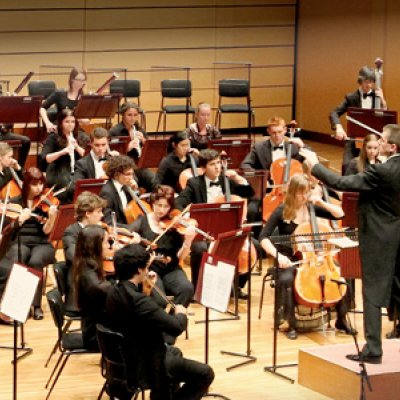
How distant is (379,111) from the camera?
9.64 metres

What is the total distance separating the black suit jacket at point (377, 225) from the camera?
5594 millimetres

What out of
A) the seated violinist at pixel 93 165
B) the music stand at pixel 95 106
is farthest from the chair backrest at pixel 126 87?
the seated violinist at pixel 93 165

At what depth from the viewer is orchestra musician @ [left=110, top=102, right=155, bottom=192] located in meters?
9.50

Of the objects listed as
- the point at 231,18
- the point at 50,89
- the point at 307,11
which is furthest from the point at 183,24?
the point at 50,89

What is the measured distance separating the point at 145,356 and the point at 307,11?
10.3 metres

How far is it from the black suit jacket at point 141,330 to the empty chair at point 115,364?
0.16 feet

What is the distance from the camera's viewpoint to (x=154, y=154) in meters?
9.52

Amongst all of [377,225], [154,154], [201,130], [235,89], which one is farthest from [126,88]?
[377,225]

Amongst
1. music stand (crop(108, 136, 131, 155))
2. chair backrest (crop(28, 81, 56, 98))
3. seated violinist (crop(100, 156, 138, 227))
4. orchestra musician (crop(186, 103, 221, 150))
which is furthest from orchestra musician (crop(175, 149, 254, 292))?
chair backrest (crop(28, 81, 56, 98))

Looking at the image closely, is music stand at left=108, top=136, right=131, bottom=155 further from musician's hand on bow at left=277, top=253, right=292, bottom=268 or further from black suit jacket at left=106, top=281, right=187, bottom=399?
black suit jacket at left=106, top=281, right=187, bottom=399

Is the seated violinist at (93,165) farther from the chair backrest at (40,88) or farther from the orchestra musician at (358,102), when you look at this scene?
the chair backrest at (40,88)

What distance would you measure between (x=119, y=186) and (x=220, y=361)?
6.05 ft

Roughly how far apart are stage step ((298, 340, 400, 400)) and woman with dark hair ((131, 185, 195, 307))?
1.30 meters

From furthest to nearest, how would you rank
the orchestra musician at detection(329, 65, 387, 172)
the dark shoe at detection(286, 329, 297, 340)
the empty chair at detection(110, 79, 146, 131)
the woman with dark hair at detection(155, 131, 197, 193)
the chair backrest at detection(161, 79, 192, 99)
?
the chair backrest at detection(161, 79, 192, 99), the empty chair at detection(110, 79, 146, 131), the orchestra musician at detection(329, 65, 387, 172), the woman with dark hair at detection(155, 131, 197, 193), the dark shoe at detection(286, 329, 297, 340)
